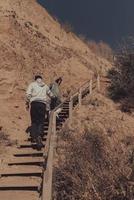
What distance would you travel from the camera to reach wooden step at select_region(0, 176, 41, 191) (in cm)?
1157

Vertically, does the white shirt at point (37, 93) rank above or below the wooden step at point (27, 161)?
above

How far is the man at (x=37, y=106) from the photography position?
47.4ft

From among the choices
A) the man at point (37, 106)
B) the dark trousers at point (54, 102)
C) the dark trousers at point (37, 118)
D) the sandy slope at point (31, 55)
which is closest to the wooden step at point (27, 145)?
the man at point (37, 106)

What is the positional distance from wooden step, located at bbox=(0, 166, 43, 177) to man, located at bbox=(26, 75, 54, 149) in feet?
3.95

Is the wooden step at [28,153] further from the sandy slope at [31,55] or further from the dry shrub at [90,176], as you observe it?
the sandy slope at [31,55]

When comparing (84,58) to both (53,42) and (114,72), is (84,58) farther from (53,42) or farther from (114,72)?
(114,72)

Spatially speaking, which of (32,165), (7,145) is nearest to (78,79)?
(7,145)

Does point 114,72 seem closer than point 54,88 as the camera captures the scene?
No

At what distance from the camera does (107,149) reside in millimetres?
14992

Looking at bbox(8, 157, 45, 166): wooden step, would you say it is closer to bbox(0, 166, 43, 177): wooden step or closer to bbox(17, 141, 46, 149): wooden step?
bbox(0, 166, 43, 177): wooden step

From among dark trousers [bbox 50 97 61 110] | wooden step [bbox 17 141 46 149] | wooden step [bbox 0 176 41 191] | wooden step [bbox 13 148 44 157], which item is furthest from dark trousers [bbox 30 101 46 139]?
dark trousers [bbox 50 97 61 110]

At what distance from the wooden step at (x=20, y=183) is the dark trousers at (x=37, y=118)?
2.09 metres

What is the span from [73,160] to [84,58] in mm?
16890

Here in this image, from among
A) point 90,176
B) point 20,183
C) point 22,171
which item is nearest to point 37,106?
point 22,171
